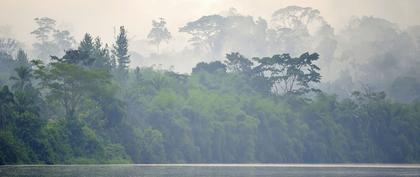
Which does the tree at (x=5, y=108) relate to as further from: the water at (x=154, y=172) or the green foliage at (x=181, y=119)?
the water at (x=154, y=172)

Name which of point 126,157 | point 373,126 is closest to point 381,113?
point 373,126

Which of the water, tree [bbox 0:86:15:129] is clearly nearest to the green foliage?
tree [bbox 0:86:15:129]

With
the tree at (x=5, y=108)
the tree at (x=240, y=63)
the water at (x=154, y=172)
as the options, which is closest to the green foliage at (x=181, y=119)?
the tree at (x=5, y=108)

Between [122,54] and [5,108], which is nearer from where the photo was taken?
[5,108]

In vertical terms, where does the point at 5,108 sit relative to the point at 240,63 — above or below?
below

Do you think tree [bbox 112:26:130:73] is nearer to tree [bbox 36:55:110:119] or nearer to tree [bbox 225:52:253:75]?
tree [bbox 225:52:253:75]

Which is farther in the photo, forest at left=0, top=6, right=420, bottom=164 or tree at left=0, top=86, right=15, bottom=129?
forest at left=0, top=6, right=420, bottom=164

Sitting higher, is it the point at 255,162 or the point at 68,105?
the point at 68,105

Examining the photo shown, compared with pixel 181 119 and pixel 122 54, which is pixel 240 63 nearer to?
pixel 122 54

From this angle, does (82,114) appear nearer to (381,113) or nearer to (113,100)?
(113,100)

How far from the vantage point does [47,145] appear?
8988 centimetres

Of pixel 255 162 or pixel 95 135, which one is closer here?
pixel 95 135

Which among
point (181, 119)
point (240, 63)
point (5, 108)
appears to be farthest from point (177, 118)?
point (240, 63)

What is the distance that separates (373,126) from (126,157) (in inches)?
2018
